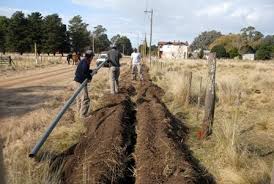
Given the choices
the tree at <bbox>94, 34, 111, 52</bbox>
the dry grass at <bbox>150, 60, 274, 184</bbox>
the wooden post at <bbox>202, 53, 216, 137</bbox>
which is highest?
the tree at <bbox>94, 34, 111, 52</bbox>

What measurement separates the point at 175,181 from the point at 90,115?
17.0 ft

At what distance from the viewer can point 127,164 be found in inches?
261

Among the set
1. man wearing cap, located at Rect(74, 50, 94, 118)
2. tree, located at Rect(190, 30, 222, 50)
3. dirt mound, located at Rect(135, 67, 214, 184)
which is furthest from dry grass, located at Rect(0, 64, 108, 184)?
tree, located at Rect(190, 30, 222, 50)

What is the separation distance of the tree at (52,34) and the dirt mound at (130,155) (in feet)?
215

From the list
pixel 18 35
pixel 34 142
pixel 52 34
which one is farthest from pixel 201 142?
pixel 18 35

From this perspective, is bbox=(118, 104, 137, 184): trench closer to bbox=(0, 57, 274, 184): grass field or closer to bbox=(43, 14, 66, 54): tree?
bbox=(0, 57, 274, 184): grass field

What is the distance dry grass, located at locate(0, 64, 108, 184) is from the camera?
16.1 feet

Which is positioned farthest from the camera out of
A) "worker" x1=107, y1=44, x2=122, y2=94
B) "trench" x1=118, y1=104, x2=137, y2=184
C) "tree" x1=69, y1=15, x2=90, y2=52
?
"tree" x1=69, y1=15, x2=90, y2=52

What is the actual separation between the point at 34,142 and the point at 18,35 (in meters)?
66.7

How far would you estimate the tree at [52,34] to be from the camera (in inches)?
2844

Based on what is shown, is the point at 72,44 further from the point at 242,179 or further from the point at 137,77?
the point at 242,179

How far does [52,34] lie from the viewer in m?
71.4

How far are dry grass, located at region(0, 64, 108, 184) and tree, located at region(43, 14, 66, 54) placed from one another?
6268 centimetres

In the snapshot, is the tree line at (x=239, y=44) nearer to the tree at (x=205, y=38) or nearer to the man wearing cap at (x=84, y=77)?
the tree at (x=205, y=38)
